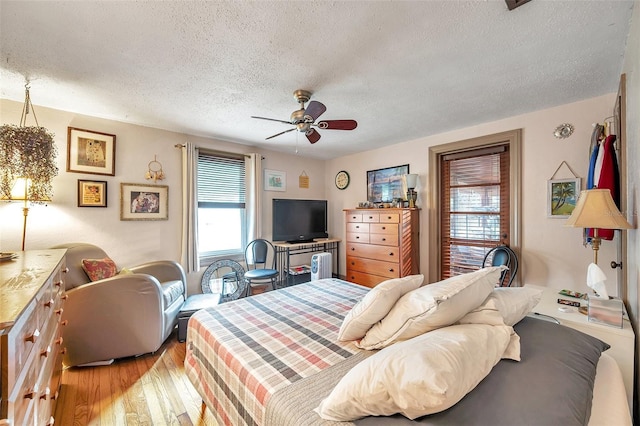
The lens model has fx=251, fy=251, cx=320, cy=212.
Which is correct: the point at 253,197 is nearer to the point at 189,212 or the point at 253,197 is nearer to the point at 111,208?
the point at 189,212

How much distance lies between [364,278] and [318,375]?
3035mm

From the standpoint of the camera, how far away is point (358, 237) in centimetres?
412

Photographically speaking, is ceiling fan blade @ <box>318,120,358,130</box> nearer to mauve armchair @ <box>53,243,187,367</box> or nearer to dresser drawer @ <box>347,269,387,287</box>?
mauve armchair @ <box>53,243,187,367</box>

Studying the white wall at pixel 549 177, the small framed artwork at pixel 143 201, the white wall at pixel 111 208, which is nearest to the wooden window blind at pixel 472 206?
the white wall at pixel 549 177

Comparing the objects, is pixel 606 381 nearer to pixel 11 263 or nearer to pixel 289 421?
pixel 289 421

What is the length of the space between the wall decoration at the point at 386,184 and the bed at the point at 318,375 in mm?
2785

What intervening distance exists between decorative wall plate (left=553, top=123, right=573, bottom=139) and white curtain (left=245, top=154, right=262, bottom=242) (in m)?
3.80

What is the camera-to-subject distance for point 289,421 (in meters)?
0.85

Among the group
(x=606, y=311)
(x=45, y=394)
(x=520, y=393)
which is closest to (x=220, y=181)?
(x=45, y=394)

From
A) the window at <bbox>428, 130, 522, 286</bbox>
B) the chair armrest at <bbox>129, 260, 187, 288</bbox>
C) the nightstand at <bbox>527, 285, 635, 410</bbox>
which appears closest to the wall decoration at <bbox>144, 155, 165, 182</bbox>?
the chair armrest at <bbox>129, 260, 187, 288</bbox>

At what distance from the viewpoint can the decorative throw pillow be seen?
8.02ft

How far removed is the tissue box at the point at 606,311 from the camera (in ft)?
4.75

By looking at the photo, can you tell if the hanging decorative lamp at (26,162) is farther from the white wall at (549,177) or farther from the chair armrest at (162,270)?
the white wall at (549,177)

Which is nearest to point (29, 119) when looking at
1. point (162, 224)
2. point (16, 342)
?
point (162, 224)
